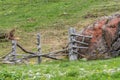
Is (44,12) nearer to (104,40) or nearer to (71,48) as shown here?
(71,48)

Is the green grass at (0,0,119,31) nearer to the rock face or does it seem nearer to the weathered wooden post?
the rock face

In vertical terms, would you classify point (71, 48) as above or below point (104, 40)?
below

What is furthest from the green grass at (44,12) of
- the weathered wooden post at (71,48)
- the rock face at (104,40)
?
the weathered wooden post at (71,48)

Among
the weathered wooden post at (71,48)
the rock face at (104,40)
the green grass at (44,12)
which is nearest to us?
the rock face at (104,40)

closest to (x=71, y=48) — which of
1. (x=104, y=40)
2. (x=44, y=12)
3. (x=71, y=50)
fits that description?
(x=71, y=50)

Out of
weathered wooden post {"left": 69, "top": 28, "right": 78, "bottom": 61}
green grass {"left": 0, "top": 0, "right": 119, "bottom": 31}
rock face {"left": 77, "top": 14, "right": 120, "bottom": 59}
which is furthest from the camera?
green grass {"left": 0, "top": 0, "right": 119, "bottom": 31}

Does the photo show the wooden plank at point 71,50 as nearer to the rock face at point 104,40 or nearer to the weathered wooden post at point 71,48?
the weathered wooden post at point 71,48

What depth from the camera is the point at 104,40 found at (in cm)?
2586

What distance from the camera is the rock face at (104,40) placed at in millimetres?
25219

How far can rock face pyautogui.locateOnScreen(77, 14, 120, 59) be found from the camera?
993 inches

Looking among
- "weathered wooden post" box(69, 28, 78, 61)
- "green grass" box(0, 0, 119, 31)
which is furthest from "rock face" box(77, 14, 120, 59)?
"green grass" box(0, 0, 119, 31)

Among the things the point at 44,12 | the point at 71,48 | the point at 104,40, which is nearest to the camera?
the point at 71,48

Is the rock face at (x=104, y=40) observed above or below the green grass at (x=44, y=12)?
above

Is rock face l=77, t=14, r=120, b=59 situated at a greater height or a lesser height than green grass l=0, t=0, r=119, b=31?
greater
